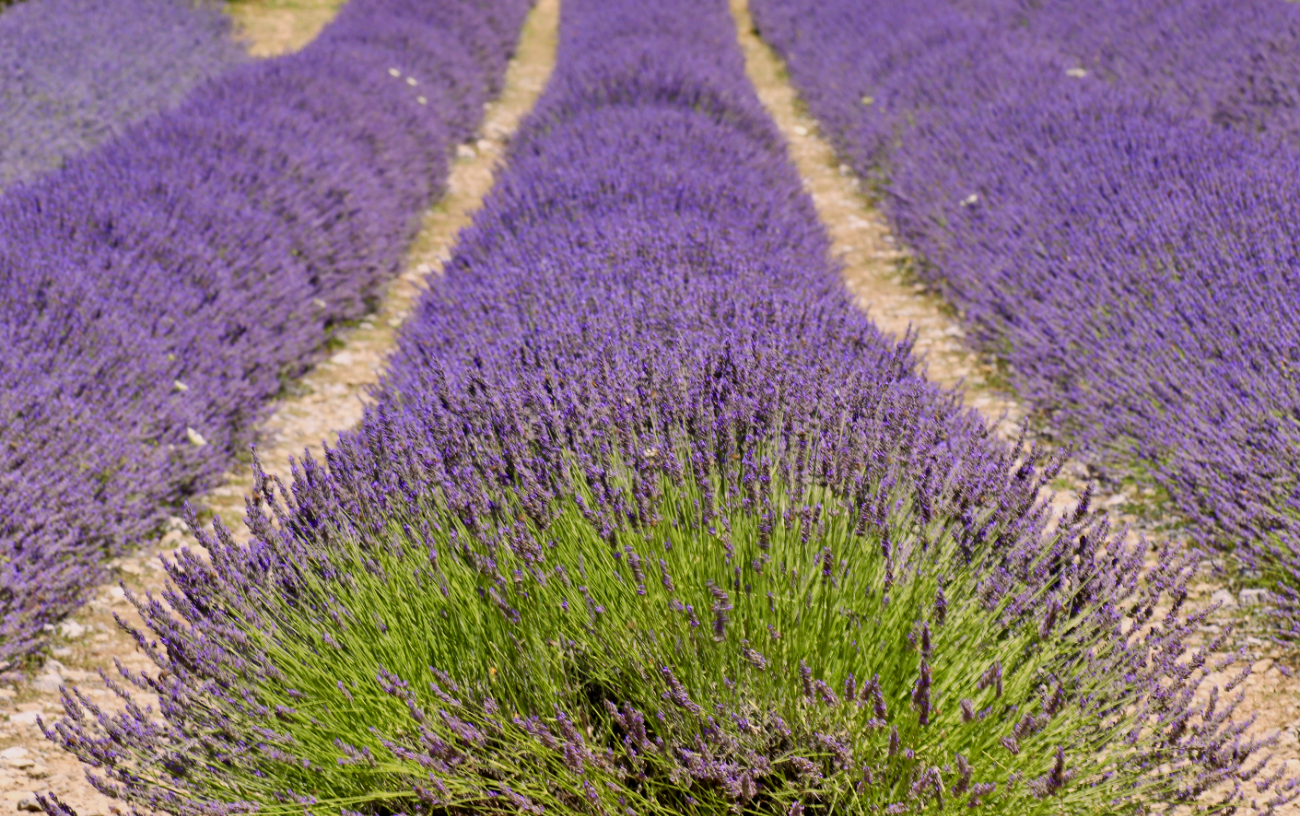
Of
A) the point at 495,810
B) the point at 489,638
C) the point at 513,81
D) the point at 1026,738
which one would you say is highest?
the point at 1026,738

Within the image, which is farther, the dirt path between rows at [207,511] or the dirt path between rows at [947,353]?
the dirt path between rows at [947,353]

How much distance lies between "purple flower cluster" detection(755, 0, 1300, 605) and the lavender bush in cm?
93

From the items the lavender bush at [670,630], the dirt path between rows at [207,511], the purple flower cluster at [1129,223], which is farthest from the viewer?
the purple flower cluster at [1129,223]

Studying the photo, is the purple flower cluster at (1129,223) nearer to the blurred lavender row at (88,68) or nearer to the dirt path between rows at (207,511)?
the dirt path between rows at (207,511)

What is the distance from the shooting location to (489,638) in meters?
1.93

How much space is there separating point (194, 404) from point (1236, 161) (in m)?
4.45

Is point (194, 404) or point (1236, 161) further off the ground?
point (1236, 161)

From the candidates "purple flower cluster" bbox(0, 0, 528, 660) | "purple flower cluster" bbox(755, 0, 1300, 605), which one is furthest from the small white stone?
"purple flower cluster" bbox(0, 0, 528, 660)

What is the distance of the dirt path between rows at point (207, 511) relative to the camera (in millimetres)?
2328

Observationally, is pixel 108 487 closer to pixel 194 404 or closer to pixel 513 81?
pixel 194 404

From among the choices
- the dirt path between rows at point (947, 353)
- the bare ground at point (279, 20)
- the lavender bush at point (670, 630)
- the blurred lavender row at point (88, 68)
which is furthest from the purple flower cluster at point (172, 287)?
the bare ground at point (279, 20)

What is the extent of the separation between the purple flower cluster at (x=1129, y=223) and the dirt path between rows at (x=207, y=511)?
2490 millimetres

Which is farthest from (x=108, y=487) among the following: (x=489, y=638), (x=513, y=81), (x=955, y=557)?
(x=513, y=81)

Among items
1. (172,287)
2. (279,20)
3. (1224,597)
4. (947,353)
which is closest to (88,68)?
(172,287)
